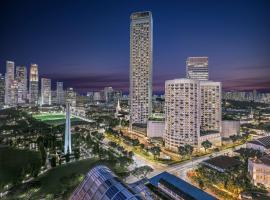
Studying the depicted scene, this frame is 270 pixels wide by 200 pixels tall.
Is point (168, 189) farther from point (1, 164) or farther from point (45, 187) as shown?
point (1, 164)

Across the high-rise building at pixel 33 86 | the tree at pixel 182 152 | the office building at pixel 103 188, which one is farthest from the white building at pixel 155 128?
the high-rise building at pixel 33 86

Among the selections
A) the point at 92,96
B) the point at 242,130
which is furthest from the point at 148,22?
the point at 92,96

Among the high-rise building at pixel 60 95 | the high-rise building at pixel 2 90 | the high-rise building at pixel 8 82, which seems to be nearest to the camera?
the high-rise building at pixel 2 90

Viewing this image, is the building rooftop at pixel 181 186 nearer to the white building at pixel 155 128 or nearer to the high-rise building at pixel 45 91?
the white building at pixel 155 128

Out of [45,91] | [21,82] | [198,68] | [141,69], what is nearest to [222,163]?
[141,69]

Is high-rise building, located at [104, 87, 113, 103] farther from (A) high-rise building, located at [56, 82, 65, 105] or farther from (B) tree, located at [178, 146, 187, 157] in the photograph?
(B) tree, located at [178, 146, 187, 157]

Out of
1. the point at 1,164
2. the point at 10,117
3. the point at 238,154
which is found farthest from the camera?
the point at 10,117

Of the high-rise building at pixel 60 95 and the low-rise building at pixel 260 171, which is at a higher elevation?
the high-rise building at pixel 60 95
